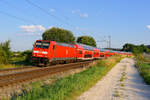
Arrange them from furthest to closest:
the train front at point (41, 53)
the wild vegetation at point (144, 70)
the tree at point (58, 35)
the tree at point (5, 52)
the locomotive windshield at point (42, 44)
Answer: the tree at point (58, 35), the tree at point (5, 52), the locomotive windshield at point (42, 44), the train front at point (41, 53), the wild vegetation at point (144, 70)

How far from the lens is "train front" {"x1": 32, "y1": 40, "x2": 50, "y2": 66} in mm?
20434

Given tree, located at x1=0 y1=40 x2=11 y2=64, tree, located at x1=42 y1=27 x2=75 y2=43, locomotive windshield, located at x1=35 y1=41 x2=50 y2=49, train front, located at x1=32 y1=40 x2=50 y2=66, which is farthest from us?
tree, located at x1=42 y1=27 x2=75 y2=43

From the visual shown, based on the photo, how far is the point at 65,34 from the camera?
2576 inches

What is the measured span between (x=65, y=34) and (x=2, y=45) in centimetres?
4356

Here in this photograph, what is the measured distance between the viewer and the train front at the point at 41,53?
20434mm

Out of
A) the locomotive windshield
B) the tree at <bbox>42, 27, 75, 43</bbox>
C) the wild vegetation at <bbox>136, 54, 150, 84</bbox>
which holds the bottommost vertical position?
the wild vegetation at <bbox>136, 54, 150, 84</bbox>

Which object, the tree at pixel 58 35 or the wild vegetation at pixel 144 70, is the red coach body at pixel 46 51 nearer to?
the wild vegetation at pixel 144 70

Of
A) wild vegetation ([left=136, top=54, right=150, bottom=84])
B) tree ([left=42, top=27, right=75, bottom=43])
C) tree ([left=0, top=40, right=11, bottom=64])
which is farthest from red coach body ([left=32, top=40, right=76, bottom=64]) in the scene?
tree ([left=42, top=27, right=75, bottom=43])

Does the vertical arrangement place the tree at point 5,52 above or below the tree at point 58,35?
below

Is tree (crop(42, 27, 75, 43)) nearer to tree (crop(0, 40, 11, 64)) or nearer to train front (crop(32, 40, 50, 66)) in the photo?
tree (crop(0, 40, 11, 64))

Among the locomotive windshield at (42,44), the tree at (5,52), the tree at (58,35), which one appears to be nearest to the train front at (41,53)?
the locomotive windshield at (42,44)

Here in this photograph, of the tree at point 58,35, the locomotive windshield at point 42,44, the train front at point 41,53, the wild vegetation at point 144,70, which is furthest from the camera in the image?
the tree at point 58,35

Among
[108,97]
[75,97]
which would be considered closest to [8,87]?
[75,97]

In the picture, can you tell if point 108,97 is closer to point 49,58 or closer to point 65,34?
point 49,58
